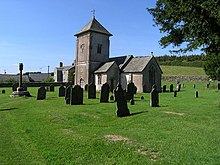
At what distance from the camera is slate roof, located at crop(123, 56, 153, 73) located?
131 feet

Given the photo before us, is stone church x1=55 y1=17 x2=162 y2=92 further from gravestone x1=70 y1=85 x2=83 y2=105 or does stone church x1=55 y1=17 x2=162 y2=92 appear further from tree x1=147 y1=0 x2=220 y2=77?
tree x1=147 y1=0 x2=220 y2=77

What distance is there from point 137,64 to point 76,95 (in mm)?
23219

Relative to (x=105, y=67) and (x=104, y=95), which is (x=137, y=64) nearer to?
(x=105, y=67)

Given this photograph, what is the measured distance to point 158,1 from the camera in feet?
58.4

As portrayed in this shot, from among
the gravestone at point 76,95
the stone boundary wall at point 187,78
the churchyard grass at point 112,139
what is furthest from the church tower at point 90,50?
the stone boundary wall at point 187,78

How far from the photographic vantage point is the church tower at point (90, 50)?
142 ft

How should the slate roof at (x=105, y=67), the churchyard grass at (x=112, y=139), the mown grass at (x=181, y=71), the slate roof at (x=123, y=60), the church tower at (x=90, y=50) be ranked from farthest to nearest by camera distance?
1. the mown grass at (x=181, y=71)
2. the slate roof at (x=123, y=60)
3. the church tower at (x=90, y=50)
4. the slate roof at (x=105, y=67)
5. the churchyard grass at (x=112, y=139)

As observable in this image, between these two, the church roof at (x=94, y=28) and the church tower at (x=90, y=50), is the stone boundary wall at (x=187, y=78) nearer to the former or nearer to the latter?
the church tower at (x=90, y=50)

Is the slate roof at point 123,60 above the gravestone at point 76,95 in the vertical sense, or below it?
above

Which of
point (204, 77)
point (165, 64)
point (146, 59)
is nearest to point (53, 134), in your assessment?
point (146, 59)

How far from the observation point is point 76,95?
19.9 m

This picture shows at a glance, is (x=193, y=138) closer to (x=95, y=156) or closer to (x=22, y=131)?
(x=95, y=156)

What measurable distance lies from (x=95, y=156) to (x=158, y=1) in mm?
13764

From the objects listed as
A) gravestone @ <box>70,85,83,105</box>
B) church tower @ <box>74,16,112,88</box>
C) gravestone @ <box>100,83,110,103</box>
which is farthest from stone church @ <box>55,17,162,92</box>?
gravestone @ <box>70,85,83,105</box>
